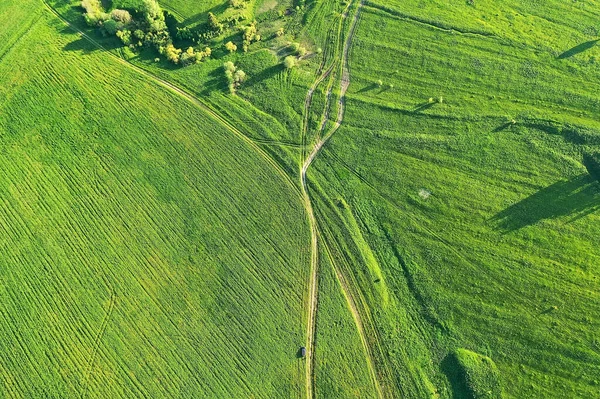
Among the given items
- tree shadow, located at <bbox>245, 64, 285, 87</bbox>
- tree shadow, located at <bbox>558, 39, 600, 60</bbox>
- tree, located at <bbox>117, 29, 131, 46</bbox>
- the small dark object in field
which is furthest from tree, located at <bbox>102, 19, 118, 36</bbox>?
tree shadow, located at <bbox>558, 39, 600, 60</bbox>

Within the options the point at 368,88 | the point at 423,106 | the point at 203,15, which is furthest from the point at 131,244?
the point at 423,106

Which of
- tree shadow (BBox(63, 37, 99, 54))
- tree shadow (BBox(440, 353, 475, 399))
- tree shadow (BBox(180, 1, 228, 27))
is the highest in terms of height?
tree shadow (BBox(63, 37, 99, 54))

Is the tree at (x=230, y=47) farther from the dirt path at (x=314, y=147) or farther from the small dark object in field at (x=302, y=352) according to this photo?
the small dark object in field at (x=302, y=352)

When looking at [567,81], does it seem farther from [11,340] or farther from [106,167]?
[11,340]

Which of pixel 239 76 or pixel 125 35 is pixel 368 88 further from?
pixel 125 35

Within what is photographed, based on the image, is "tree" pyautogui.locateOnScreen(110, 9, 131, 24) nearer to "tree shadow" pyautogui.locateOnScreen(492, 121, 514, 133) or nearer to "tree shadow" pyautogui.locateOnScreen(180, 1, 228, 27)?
"tree shadow" pyautogui.locateOnScreen(180, 1, 228, 27)

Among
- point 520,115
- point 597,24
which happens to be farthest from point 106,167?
point 597,24

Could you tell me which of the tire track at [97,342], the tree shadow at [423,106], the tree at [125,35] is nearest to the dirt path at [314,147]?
the tree at [125,35]
